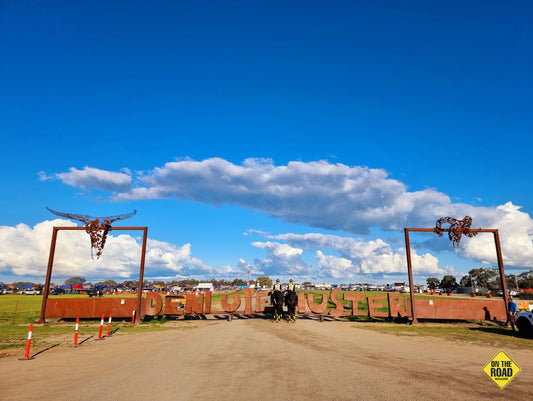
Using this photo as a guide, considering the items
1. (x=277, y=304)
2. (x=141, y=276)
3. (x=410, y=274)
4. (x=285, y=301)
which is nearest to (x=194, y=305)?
(x=141, y=276)

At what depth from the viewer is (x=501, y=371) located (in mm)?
9406

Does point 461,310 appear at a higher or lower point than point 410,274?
lower

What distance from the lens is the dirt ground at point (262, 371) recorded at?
7.29 metres

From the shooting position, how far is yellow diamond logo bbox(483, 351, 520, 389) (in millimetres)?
8086

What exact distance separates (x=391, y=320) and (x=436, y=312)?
11.0 ft

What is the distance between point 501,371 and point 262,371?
6919 millimetres

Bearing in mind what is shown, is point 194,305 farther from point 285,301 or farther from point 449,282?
point 449,282

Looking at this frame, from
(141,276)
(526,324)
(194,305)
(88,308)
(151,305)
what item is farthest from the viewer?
(194,305)

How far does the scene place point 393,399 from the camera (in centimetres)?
683

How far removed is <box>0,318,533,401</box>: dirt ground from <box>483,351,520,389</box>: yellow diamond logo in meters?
0.19

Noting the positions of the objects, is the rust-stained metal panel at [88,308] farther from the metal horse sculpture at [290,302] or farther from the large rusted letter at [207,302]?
the metal horse sculpture at [290,302]

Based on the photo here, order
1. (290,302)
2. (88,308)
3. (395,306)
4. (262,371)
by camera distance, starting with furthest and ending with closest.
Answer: (395,306) → (88,308) → (290,302) → (262,371)

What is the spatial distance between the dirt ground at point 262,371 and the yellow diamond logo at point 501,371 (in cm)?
19

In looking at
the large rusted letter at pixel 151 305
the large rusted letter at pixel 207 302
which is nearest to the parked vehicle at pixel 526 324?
the large rusted letter at pixel 207 302
